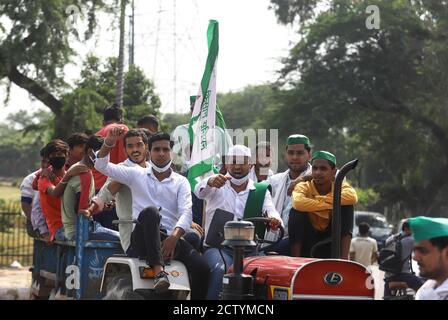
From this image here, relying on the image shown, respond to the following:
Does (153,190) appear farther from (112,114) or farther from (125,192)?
(112,114)

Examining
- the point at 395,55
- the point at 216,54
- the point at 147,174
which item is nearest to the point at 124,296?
the point at 147,174

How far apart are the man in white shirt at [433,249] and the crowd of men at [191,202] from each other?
1.84 meters

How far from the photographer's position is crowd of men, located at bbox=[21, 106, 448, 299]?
742cm

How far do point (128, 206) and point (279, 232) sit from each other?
1.33 meters

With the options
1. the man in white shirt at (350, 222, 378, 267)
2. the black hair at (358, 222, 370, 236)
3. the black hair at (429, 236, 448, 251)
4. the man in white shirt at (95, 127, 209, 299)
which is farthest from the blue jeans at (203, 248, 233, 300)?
the black hair at (358, 222, 370, 236)

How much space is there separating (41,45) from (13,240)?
6142mm

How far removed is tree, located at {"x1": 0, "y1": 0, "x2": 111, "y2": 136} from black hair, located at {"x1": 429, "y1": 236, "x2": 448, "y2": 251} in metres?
17.0

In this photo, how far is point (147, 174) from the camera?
26.2ft

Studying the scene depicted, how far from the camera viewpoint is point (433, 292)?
5.37 metres

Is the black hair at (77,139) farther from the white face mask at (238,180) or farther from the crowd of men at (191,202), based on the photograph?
the white face mask at (238,180)

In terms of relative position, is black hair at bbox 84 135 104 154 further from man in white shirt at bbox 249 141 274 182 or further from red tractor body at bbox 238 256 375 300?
red tractor body at bbox 238 256 375 300

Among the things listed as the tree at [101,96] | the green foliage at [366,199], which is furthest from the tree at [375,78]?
the tree at [101,96]
